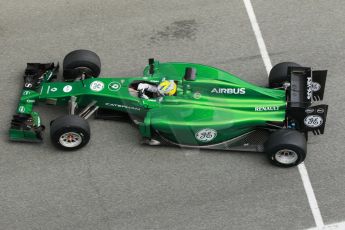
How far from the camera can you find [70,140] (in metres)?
9.73

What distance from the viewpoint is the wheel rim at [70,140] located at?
961 cm

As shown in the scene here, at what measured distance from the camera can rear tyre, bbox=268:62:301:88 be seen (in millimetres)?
10117

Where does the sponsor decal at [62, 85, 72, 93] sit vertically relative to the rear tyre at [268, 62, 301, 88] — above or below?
below

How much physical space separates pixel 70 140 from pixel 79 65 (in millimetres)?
1419

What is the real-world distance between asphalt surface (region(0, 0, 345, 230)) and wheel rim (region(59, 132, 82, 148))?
0.65 feet

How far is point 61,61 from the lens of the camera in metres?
11.3

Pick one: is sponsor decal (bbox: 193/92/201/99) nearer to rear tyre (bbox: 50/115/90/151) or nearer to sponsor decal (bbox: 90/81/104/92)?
sponsor decal (bbox: 90/81/104/92)

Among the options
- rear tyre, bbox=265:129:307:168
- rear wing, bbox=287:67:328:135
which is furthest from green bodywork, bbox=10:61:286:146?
rear tyre, bbox=265:129:307:168

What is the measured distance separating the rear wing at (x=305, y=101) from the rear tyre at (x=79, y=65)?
10.8 feet

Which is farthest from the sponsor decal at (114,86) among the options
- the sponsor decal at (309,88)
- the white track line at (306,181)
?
the sponsor decal at (309,88)

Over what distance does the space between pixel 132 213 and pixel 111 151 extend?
48.4 inches

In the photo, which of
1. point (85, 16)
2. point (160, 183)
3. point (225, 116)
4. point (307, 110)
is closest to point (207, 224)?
point (160, 183)

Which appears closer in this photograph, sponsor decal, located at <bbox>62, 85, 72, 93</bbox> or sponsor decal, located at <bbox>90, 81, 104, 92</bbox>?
sponsor decal, located at <bbox>90, 81, 104, 92</bbox>

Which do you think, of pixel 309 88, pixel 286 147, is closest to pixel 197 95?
pixel 286 147
